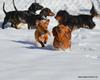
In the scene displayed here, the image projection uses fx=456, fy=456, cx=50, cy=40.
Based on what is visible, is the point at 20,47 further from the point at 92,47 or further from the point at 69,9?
the point at 69,9

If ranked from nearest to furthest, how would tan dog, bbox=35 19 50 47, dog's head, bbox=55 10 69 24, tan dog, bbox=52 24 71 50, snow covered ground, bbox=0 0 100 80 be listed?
snow covered ground, bbox=0 0 100 80
tan dog, bbox=52 24 71 50
tan dog, bbox=35 19 50 47
dog's head, bbox=55 10 69 24

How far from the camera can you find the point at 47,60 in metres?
6.47

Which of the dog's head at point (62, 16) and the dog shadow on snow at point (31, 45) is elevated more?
the dog's head at point (62, 16)

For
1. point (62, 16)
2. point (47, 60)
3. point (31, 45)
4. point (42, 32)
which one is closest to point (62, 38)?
point (42, 32)

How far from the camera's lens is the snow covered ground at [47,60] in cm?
548

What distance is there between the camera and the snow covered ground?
5.48 metres

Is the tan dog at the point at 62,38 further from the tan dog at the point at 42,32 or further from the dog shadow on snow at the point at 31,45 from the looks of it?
the tan dog at the point at 42,32

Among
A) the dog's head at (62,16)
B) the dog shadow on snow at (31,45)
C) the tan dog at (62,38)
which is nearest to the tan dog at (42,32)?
the dog shadow on snow at (31,45)

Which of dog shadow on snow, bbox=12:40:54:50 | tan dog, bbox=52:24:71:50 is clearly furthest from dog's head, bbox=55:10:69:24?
tan dog, bbox=52:24:71:50

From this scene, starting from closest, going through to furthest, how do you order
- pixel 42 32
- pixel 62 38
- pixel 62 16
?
pixel 62 38 < pixel 42 32 < pixel 62 16

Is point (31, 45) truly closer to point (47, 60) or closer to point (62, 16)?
point (47, 60)

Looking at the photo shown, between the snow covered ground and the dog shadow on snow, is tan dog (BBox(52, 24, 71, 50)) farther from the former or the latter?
the dog shadow on snow

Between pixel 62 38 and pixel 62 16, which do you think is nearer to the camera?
pixel 62 38

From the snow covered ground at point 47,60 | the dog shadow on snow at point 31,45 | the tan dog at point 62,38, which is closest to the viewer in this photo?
the snow covered ground at point 47,60
